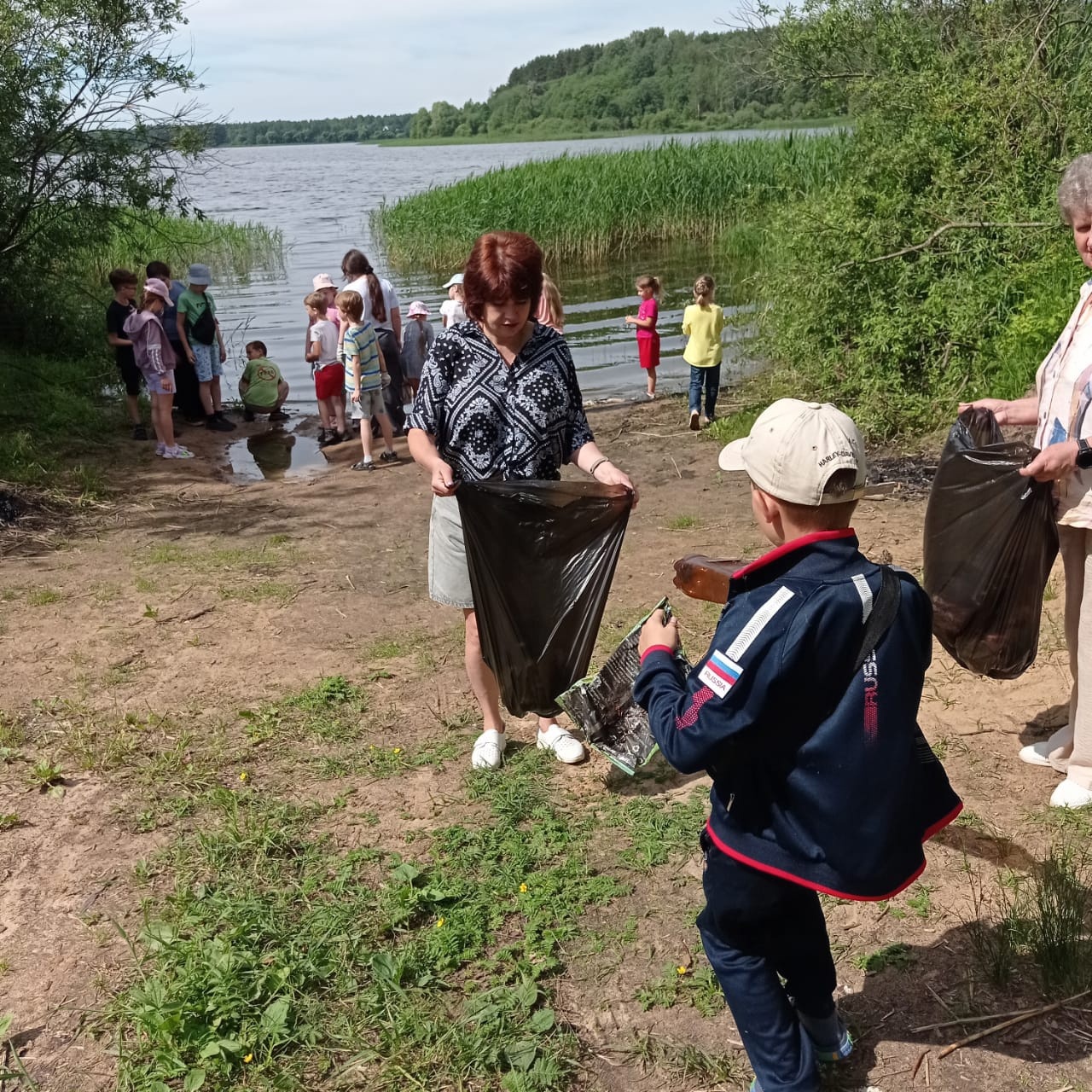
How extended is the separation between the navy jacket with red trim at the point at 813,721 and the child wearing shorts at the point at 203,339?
989 centimetres

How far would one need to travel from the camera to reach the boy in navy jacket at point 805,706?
76.6 inches

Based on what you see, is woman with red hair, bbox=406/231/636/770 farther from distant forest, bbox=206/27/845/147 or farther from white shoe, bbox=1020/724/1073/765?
distant forest, bbox=206/27/845/147

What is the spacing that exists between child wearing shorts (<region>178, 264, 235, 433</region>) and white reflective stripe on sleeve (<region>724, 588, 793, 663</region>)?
9927 millimetres

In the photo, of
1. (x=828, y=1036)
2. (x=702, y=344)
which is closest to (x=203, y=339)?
(x=702, y=344)

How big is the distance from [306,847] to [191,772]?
732 millimetres

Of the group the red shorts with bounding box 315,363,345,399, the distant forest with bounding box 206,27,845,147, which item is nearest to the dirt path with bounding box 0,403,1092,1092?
→ the red shorts with bounding box 315,363,345,399

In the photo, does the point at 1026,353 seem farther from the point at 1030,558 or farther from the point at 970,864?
the point at 970,864

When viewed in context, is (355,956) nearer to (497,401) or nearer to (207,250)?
(497,401)

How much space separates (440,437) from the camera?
146 inches

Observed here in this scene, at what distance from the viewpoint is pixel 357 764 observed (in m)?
4.09

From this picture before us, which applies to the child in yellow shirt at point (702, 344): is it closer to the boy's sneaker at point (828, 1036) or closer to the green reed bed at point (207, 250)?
the boy's sneaker at point (828, 1036)

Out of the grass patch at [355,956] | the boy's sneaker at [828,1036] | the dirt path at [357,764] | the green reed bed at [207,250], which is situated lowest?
the dirt path at [357,764]

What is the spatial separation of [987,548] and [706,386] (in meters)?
6.98

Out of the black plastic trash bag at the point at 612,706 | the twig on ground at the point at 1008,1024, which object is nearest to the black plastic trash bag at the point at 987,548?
the black plastic trash bag at the point at 612,706
